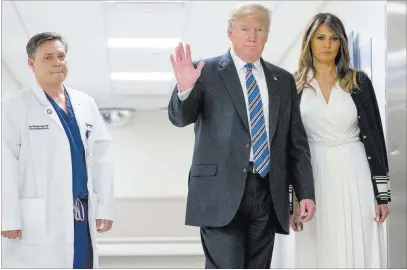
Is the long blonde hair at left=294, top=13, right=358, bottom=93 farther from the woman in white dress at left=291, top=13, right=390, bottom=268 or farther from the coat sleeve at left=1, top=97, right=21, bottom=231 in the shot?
the coat sleeve at left=1, top=97, right=21, bottom=231

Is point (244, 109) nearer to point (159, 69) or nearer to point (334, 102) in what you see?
point (334, 102)

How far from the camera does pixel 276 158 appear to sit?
8.46ft

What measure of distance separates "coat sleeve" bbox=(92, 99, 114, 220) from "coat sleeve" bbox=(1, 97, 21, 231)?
0.35 m

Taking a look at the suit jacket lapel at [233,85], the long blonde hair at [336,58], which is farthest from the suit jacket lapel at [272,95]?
the long blonde hair at [336,58]

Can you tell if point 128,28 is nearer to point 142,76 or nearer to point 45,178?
point 142,76

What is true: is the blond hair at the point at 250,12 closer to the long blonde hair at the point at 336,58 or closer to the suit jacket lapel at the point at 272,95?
the suit jacket lapel at the point at 272,95

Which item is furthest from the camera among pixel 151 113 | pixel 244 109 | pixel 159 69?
pixel 151 113

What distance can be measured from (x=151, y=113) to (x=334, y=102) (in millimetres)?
9900

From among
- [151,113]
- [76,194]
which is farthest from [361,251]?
[151,113]

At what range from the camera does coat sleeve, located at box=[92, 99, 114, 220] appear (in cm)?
296

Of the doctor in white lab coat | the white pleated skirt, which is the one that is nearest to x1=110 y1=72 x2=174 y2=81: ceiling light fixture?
the doctor in white lab coat

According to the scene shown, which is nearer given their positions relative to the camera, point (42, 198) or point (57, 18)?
point (42, 198)

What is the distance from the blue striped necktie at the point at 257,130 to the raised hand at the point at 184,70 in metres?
0.24

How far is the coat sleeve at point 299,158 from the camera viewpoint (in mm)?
2660
